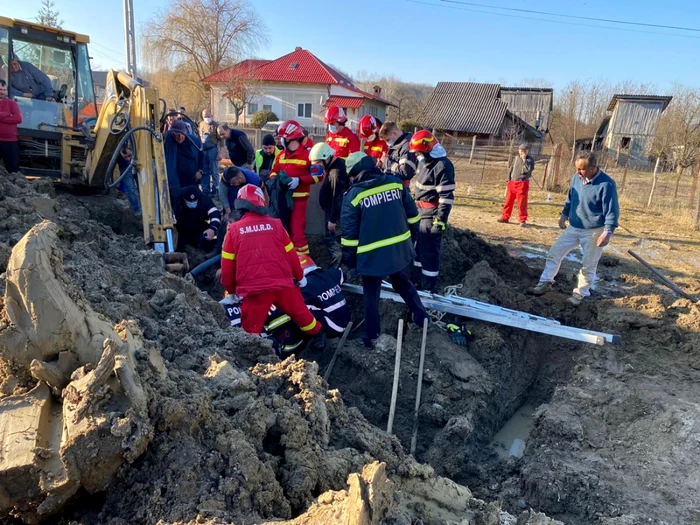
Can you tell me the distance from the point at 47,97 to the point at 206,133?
128 inches

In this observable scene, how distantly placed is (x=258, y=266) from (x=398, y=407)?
1836 mm

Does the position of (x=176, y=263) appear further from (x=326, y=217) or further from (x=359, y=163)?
(x=326, y=217)

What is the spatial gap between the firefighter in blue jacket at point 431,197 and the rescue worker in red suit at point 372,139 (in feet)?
7.61

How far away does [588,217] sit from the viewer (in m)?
6.37

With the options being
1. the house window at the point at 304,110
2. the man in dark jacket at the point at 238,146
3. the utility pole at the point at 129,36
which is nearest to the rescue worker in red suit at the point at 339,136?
the man in dark jacket at the point at 238,146

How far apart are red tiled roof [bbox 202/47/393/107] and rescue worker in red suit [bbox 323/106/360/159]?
106ft

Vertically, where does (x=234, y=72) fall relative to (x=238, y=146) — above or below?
above

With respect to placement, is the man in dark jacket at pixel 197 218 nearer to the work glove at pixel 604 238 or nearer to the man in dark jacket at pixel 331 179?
the man in dark jacket at pixel 331 179

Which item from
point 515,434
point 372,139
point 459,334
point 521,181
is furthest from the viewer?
point 521,181

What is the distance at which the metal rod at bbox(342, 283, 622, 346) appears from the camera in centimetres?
511

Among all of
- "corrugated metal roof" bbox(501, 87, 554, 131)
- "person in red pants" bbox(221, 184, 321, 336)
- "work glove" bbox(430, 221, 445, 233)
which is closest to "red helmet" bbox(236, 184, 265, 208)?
"person in red pants" bbox(221, 184, 321, 336)

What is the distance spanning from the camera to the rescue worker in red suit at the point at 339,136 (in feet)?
27.0

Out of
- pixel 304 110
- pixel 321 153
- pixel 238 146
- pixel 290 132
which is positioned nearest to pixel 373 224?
pixel 321 153

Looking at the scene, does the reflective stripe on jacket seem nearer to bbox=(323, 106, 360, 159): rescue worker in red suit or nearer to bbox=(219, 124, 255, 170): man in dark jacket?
bbox=(323, 106, 360, 159): rescue worker in red suit
